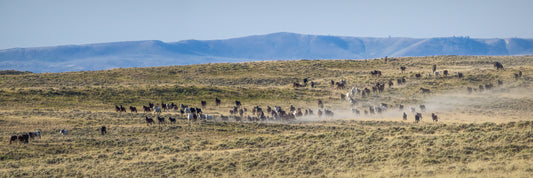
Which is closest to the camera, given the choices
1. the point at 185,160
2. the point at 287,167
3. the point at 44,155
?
the point at 287,167

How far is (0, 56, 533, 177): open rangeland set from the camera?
27.5m

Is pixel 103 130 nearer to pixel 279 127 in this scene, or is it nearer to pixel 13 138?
pixel 13 138

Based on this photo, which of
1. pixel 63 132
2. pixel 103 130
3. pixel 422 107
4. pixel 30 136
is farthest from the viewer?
pixel 422 107

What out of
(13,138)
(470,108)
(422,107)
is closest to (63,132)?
(13,138)

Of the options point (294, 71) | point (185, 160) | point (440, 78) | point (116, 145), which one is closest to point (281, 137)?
point (185, 160)

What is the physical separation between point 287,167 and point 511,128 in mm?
14493

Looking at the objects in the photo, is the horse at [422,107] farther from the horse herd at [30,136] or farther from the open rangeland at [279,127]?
the horse herd at [30,136]

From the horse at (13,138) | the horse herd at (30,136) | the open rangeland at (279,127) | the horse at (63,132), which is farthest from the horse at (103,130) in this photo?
the horse at (13,138)

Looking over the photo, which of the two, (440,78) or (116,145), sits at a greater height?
(440,78)

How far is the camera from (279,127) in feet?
145

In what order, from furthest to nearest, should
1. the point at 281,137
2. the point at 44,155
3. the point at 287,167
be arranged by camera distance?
the point at 281,137 < the point at 44,155 < the point at 287,167

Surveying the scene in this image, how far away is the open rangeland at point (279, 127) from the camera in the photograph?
2753cm

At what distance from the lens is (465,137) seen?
29594 mm

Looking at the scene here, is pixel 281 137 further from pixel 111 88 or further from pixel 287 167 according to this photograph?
pixel 111 88
